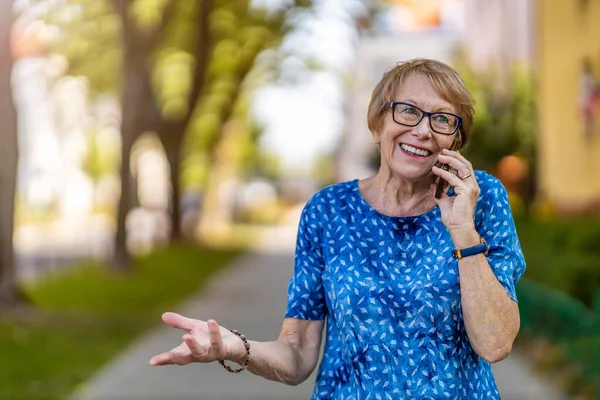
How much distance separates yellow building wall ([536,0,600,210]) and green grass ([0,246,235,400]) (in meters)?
6.89

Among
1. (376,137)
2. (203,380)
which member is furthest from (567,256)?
(376,137)

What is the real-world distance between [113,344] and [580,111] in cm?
949

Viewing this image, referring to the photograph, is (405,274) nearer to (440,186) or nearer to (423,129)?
(440,186)

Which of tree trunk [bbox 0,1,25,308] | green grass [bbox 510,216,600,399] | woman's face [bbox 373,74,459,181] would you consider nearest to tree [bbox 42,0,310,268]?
tree trunk [bbox 0,1,25,308]

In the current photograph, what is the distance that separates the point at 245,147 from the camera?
212 feet

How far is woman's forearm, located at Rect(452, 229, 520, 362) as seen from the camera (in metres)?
2.63

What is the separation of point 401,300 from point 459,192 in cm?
31

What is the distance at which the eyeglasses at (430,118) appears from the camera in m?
2.81

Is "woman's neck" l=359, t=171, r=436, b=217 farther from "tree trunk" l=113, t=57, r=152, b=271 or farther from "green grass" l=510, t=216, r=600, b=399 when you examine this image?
"tree trunk" l=113, t=57, r=152, b=271

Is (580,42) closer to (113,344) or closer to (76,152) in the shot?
(113,344)

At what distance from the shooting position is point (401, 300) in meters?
2.73

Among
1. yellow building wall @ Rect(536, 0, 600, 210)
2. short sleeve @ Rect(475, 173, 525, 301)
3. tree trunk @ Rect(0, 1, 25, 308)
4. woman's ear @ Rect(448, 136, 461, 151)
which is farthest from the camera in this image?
yellow building wall @ Rect(536, 0, 600, 210)

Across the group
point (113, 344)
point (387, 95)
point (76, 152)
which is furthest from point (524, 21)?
point (76, 152)

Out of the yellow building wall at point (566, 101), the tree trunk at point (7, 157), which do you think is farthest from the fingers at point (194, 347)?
the yellow building wall at point (566, 101)
